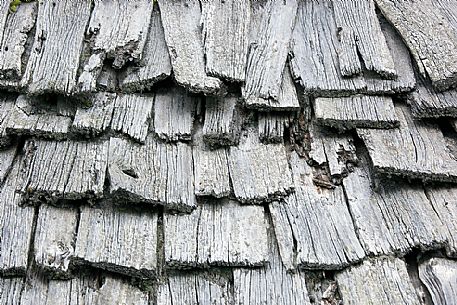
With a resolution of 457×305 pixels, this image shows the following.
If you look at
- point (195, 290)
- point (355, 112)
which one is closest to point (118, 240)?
point (195, 290)

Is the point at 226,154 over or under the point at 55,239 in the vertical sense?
over

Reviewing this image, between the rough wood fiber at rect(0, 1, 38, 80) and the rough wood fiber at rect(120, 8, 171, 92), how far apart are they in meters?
0.47

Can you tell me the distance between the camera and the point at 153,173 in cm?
231

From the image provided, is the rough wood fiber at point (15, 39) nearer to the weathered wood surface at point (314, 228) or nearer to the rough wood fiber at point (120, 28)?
the rough wood fiber at point (120, 28)

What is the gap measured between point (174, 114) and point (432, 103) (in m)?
1.16

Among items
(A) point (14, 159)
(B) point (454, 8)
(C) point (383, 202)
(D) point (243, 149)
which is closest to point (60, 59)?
(A) point (14, 159)

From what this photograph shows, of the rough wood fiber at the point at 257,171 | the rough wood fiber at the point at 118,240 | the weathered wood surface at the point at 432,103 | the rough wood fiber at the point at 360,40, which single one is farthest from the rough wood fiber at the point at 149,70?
the weathered wood surface at the point at 432,103

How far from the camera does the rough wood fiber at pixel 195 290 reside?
2.14m

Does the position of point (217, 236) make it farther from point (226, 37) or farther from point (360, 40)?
point (360, 40)

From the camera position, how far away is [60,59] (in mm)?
2461

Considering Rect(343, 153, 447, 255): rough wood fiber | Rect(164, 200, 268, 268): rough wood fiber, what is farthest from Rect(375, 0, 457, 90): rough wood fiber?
Rect(164, 200, 268, 268): rough wood fiber

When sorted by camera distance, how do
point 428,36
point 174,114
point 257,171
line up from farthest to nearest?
point 428,36
point 174,114
point 257,171

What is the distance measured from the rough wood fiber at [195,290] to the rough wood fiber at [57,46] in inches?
37.0

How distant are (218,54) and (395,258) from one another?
116cm
